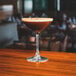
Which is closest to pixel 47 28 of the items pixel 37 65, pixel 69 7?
pixel 69 7

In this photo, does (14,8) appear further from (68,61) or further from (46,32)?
(68,61)

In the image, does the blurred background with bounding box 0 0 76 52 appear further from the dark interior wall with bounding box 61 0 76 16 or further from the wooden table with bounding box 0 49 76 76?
the wooden table with bounding box 0 49 76 76

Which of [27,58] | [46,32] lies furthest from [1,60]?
[46,32]

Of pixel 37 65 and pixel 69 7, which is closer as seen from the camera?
pixel 37 65

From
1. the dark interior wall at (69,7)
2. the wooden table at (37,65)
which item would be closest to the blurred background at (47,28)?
the dark interior wall at (69,7)

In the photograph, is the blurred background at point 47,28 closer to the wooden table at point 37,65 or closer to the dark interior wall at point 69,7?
the dark interior wall at point 69,7

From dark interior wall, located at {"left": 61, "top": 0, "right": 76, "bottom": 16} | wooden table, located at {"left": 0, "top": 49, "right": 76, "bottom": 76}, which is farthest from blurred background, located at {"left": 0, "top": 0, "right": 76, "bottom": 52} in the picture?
wooden table, located at {"left": 0, "top": 49, "right": 76, "bottom": 76}

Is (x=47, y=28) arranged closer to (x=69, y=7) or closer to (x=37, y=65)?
(x=69, y=7)

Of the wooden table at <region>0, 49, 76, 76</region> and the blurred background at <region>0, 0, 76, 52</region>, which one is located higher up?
the blurred background at <region>0, 0, 76, 52</region>
